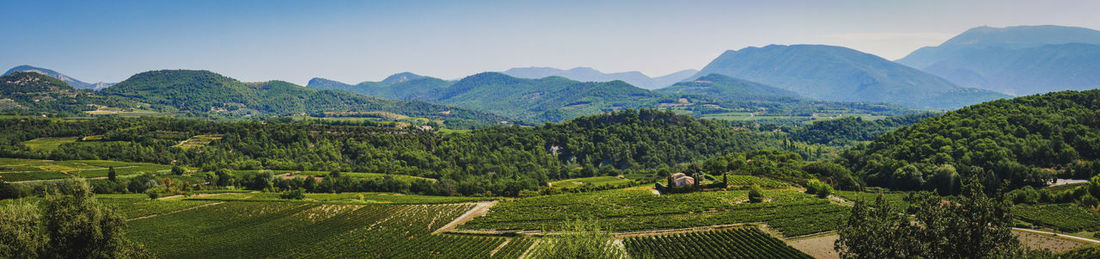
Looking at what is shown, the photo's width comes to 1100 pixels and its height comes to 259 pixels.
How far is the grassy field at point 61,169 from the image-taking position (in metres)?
82.2

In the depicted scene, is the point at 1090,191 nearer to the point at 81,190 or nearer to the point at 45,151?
the point at 81,190

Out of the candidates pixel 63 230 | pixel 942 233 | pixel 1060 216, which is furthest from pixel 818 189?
pixel 63 230

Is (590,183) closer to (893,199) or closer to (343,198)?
(343,198)

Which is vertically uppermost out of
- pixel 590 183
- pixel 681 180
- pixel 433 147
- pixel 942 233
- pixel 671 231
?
pixel 942 233

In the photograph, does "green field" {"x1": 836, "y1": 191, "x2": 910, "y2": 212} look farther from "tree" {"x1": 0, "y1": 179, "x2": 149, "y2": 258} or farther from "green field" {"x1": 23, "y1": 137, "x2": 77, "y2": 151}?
"green field" {"x1": 23, "y1": 137, "x2": 77, "y2": 151}

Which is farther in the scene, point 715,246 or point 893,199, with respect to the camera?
point 893,199

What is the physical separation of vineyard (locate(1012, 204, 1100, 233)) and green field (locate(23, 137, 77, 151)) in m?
174

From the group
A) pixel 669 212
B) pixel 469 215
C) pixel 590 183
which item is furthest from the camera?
pixel 590 183

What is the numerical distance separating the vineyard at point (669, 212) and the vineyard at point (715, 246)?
3.63m

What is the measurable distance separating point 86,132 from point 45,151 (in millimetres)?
31262

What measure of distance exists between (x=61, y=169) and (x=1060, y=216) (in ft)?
485

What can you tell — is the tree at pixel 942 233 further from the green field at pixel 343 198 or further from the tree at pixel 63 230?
the green field at pixel 343 198

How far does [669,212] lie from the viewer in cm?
6325

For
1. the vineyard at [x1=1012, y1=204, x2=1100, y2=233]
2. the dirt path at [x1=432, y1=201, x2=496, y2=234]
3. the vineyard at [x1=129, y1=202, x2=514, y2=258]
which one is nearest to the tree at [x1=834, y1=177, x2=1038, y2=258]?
the vineyard at [x1=1012, y1=204, x2=1100, y2=233]
